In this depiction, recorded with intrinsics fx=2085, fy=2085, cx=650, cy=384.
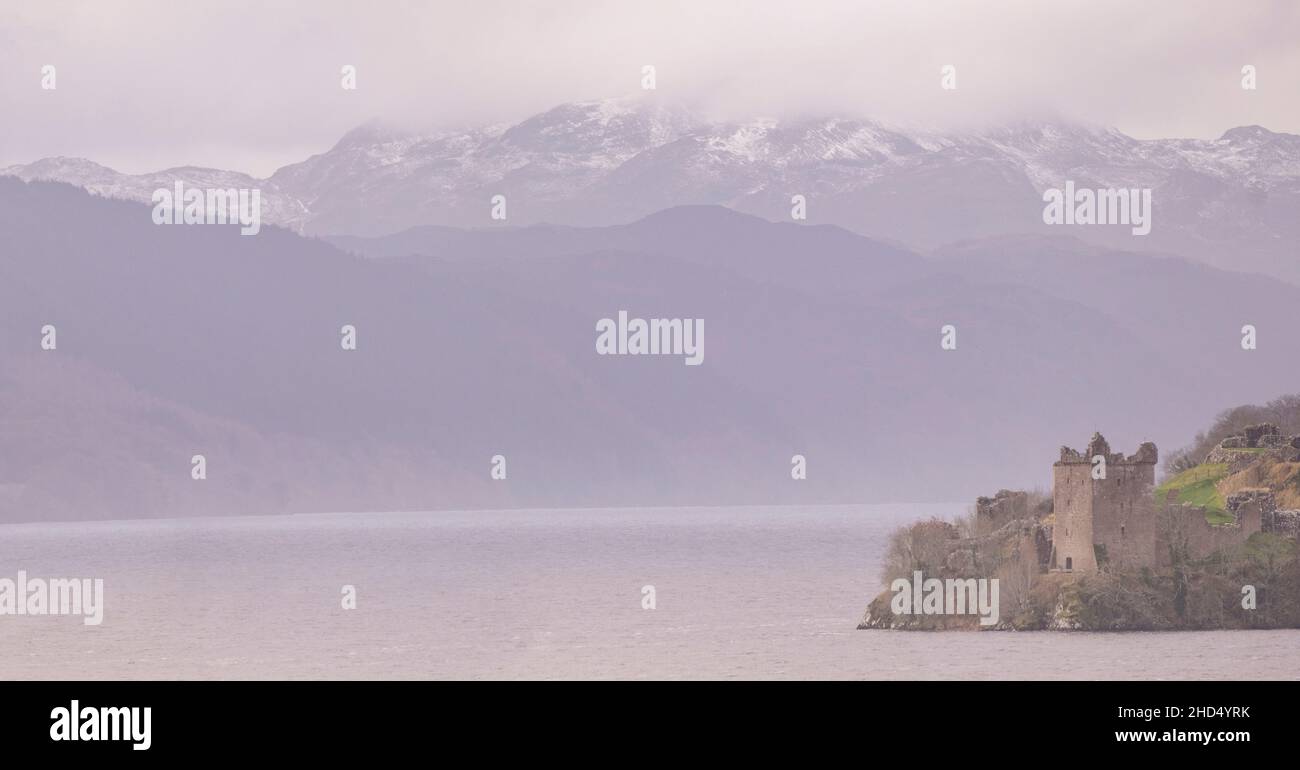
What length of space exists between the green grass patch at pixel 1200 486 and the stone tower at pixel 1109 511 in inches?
307

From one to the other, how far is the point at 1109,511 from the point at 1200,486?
15.9m

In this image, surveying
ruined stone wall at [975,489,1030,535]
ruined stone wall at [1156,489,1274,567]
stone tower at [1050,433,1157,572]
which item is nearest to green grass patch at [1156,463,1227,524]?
ruined stone wall at [1156,489,1274,567]

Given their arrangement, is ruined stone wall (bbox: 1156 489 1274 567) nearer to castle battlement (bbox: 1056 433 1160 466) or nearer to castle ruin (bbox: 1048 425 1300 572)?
castle ruin (bbox: 1048 425 1300 572)

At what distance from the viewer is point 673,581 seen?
15900cm

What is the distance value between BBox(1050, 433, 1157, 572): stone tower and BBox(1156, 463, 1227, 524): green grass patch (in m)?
7.80

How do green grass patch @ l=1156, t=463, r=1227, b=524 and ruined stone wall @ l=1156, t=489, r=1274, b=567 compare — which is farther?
green grass patch @ l=1156, t=463, r=1227, b=524

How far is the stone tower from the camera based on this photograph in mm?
86812

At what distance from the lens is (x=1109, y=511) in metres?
87.0

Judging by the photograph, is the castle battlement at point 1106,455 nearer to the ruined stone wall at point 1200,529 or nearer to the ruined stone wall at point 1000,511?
the ruined stone wall at point 1200,529

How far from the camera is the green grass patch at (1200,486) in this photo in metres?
97.1

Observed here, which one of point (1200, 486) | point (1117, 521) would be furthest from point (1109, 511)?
point (1200, 486)

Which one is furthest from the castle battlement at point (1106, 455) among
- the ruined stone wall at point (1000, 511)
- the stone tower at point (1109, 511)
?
the ruined stone wall at point (1000, 511)
